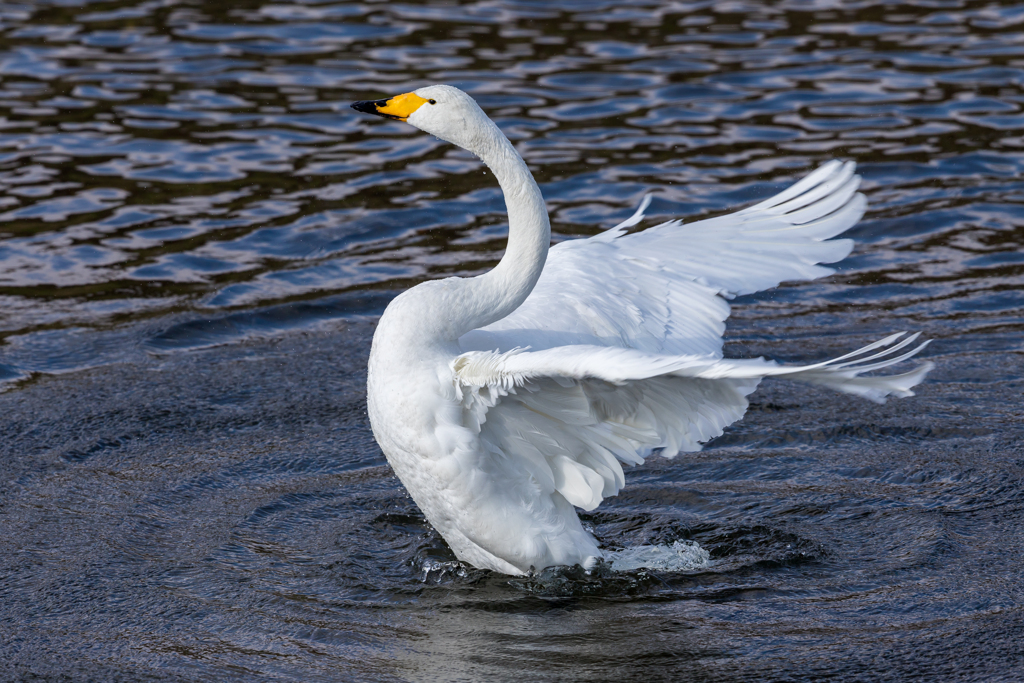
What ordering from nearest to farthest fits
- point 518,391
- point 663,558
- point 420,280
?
1. point 518,391
2. point 663,558
3. point 420,280

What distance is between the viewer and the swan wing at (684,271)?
5594 millimetres

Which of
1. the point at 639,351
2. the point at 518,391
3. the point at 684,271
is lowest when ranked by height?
the point at 684,271

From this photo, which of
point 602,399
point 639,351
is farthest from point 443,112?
point 639,351

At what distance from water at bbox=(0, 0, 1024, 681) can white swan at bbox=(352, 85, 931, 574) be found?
0.34m

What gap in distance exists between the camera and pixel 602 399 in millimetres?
4785

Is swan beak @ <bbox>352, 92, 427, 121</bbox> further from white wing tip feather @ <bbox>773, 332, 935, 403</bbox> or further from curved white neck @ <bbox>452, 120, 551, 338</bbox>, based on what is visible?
white wing tip feather @ <bbox>773, 332, 935, 403</bbox>

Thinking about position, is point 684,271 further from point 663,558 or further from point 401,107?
point 401,107

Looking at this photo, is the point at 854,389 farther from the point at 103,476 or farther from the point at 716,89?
the point at 716,89

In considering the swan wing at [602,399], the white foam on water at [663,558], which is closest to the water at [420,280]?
the white foam on water at [663,558]

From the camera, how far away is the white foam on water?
546cm

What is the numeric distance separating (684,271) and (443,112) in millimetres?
1706

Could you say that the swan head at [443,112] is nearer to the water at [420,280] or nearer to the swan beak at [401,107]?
the swan beak at [401,107]

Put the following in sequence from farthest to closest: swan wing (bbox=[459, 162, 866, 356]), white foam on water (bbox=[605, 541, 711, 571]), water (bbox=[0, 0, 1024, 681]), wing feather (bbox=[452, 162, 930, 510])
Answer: swan wing (bbox=[459, 162, 866, 356]) → white foam on water (bbox=[605, 541, 711, 571]) → water (bbox=[0, 0, 1024, 681]) → wing feather (bbox=[452, 162, 930, 510])

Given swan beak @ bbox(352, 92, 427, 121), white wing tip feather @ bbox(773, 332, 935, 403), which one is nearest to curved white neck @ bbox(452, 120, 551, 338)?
swan beak @ bbox(352, 92, 427, 121)
